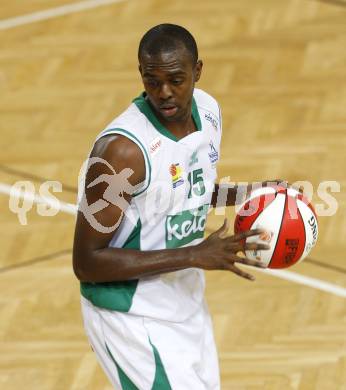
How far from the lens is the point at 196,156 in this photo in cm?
411

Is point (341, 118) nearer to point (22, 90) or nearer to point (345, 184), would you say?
point (345, 184)

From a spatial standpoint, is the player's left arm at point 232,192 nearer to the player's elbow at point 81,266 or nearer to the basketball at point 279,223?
the basketball at point 279,223

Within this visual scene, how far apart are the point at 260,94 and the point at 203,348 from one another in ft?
14.5

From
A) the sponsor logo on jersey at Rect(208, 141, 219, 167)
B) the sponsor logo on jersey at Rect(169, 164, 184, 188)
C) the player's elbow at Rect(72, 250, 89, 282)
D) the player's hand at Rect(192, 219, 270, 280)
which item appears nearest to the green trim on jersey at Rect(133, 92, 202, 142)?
the sponsor logo on jersey at Rect(169, 164, 184, 188)

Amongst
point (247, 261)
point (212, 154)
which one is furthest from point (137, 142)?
point (247, 261)

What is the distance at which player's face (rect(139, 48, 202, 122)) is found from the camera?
3.79 meters

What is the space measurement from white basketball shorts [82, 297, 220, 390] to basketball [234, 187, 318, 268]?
426mm

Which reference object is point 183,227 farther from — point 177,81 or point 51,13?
point 51,13

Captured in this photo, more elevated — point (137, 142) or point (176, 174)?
point (137, 142)

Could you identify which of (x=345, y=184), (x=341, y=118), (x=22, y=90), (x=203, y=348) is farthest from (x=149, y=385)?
(x=22, y=90)

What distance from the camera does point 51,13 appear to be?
10102 millimetres

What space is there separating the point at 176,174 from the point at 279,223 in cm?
48

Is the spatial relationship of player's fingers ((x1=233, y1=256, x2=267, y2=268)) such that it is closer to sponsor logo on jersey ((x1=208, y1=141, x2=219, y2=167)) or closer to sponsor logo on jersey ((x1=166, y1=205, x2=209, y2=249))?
sponsor logo on jersey ((x1=166, y1=205, x2=209, y2=249))

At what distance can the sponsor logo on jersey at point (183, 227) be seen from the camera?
13.3 ft
